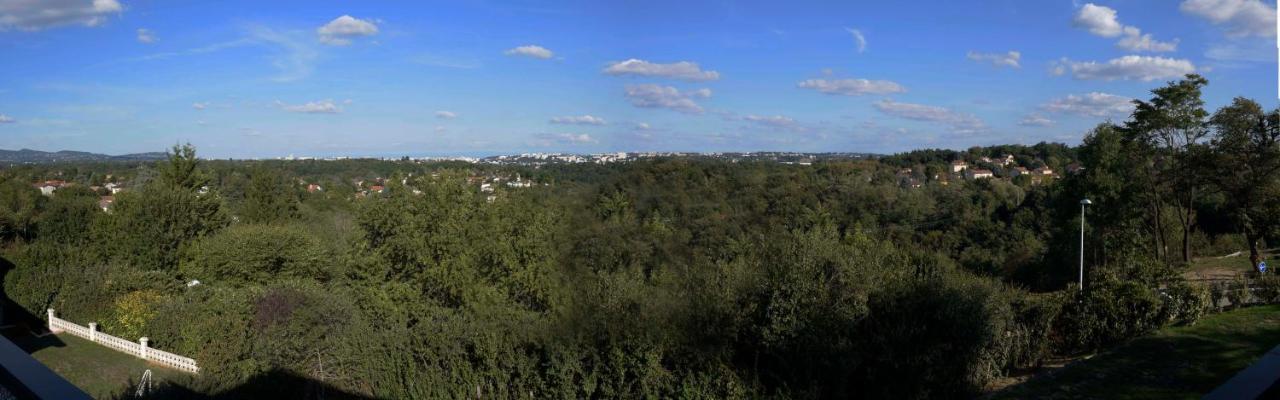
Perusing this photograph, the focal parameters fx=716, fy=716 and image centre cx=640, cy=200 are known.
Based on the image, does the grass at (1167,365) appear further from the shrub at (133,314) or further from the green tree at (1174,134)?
the shrub at (133,314)

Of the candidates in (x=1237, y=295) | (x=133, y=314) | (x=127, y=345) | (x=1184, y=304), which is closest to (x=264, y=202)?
(x=133, y=314)

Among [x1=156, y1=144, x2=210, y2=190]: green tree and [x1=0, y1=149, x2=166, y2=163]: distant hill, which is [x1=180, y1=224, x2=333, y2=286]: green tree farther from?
[x1=0, y1=149, x2=166, y2=163]: distant hill

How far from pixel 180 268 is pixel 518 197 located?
45.3 ft

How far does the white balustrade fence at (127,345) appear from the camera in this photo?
45.5 feet

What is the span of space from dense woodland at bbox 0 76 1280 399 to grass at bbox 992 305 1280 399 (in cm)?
75

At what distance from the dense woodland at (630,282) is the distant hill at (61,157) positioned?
39.0m

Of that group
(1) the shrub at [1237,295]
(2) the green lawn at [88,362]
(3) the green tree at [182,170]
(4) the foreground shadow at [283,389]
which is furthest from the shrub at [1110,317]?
Answer: (3) the green tree at [182,170]

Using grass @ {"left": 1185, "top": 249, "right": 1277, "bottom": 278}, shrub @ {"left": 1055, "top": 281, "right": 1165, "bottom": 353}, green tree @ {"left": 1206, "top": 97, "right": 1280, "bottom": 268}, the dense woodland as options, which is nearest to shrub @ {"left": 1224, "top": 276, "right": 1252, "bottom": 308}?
the dense woodland

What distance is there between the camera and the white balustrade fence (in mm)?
13875

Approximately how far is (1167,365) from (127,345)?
1861 cm

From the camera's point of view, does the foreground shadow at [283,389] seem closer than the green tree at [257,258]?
Yes

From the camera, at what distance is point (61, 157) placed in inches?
3391

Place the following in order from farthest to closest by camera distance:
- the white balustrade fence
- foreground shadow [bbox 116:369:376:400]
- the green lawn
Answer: the white balustrade fence → the green lawn → foreground shadow [bbox 116:369:376:400]

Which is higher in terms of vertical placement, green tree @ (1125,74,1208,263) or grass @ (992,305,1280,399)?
green tree @ (1125,74,1208,263)
